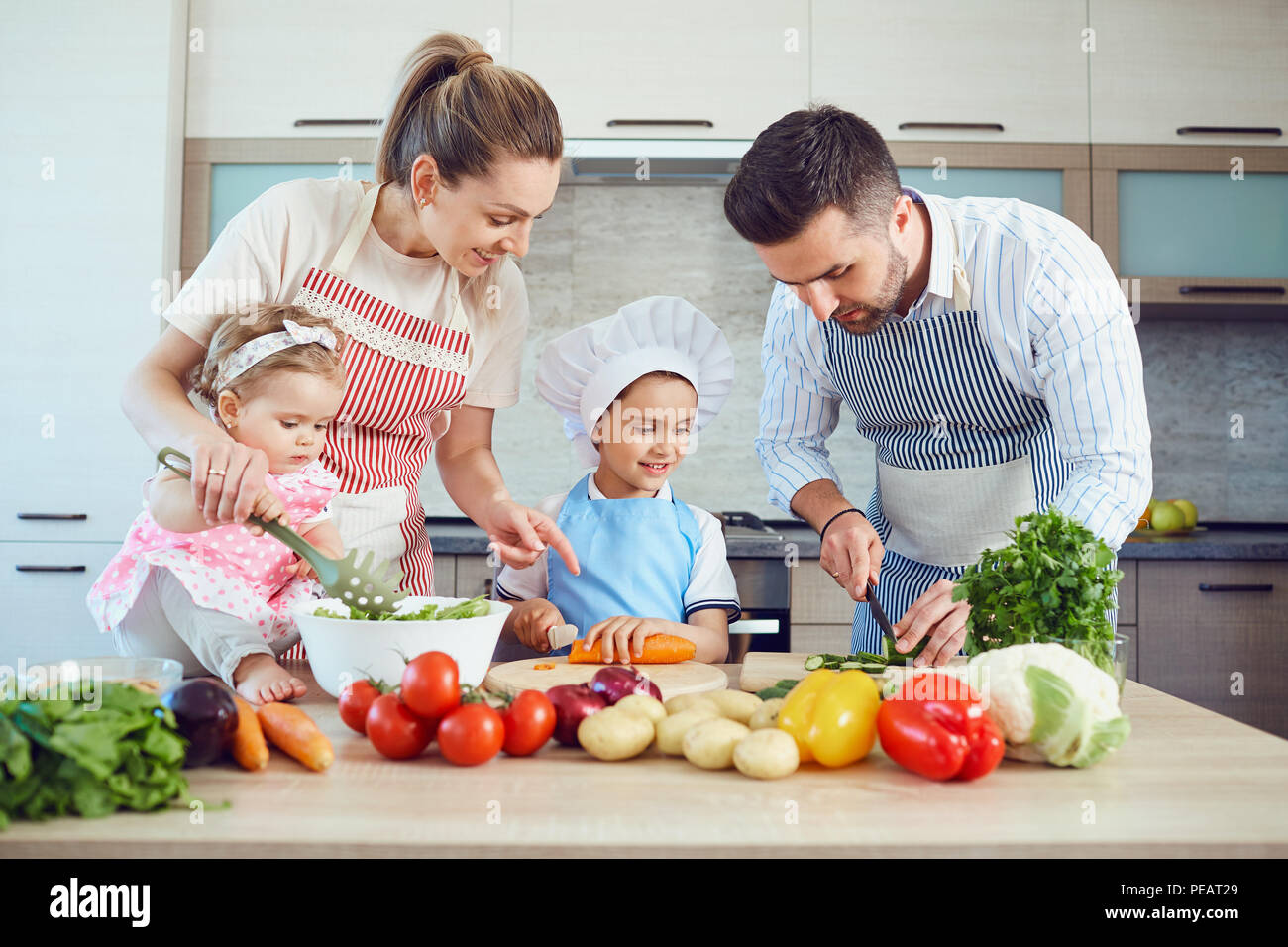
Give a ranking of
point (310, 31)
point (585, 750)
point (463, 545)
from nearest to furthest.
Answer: point (585, 750) < point (463, 545) < point (310, 31)

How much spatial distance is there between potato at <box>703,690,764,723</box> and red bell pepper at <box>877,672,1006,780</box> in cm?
14

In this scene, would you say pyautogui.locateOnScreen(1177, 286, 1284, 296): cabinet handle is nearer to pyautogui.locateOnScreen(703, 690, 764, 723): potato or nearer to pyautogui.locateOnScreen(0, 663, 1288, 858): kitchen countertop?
pyautogui.locateOnScreen(0, 663, 1288, 858): kitchen countertop

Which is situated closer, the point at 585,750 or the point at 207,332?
the point at 585,750

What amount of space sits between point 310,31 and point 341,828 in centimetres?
270

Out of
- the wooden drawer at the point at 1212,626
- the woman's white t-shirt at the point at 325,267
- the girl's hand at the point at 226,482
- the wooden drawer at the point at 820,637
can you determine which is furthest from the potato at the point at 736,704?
the wooden drawer at the point at 1212,626

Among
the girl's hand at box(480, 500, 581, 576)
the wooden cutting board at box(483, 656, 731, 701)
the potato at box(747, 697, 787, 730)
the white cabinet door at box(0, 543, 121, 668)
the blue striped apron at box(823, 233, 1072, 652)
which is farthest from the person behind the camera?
the white cabinet door at box(0, 543, 121, 668)

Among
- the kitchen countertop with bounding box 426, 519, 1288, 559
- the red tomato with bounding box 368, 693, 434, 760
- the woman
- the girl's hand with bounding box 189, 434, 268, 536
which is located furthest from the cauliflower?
the kitchen countertop with bounding box 426, 519, 1288, 559

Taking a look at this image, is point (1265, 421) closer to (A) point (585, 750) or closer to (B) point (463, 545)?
(B) point (463, 545)

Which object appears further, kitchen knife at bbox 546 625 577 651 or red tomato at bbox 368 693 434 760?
kitchen knife at bbox 546 625 577 651

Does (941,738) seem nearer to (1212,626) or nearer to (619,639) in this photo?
(619,639)

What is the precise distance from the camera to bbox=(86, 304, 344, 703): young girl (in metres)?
1.27

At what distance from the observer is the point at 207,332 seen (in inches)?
56.2

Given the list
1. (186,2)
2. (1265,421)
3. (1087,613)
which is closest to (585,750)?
(1087,613)

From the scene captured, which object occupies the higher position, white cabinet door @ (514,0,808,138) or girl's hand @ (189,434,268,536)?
white cabinet door @ (514,0,808,138)
